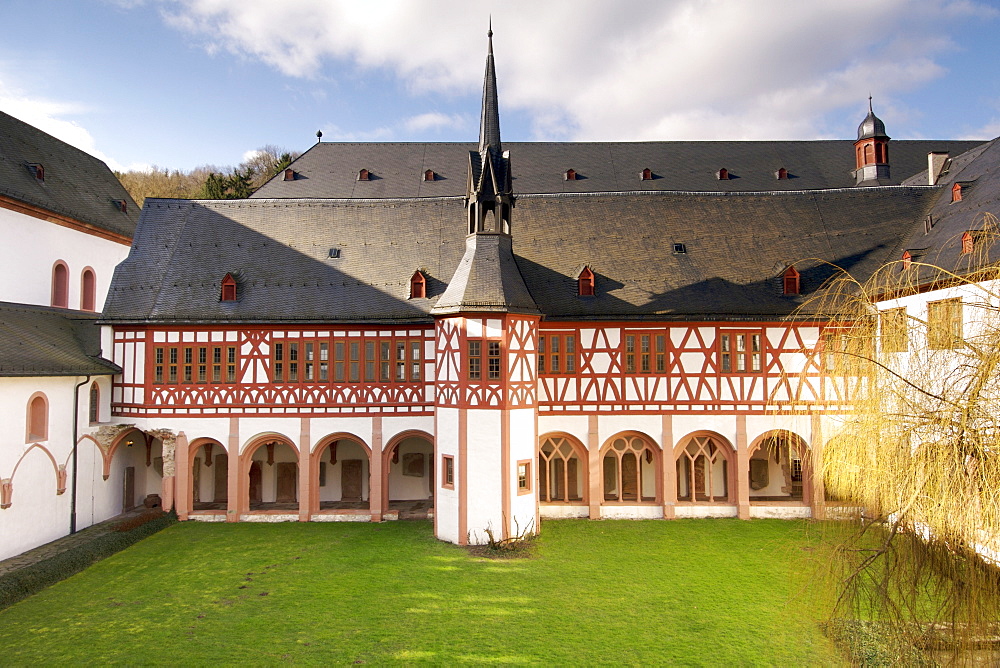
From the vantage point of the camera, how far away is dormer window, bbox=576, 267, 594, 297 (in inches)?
768

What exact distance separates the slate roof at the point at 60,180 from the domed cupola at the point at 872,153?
35657mm

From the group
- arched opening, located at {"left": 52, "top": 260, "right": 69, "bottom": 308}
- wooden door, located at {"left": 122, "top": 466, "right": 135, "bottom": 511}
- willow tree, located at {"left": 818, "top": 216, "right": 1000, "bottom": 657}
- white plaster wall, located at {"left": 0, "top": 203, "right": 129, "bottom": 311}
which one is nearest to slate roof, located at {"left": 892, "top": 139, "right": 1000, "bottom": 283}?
willow tree, located at {"left": 818, "top": 216, "right": 1000, "bottom": 657}

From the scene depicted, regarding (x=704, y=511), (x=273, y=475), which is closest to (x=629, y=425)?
(x=704, y=511)

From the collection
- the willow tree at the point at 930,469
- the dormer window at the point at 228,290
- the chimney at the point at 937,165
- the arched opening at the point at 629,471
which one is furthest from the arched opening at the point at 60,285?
the chimney at the point at 937,165

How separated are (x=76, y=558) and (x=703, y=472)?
18240 millimetres

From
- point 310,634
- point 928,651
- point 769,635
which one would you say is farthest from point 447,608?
point 928,651

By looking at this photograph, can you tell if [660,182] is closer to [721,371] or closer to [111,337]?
[721,371]

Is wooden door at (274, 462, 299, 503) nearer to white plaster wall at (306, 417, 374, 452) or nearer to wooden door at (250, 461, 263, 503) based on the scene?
wooden door at (250, 461, 263, 503)

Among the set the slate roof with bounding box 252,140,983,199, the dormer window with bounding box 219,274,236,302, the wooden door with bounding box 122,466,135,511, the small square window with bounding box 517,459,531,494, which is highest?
the slate roof with bounding box 252,140,983,199

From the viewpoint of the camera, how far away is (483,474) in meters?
16.5

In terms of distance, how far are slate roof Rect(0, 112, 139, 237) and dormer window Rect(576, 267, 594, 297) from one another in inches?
719

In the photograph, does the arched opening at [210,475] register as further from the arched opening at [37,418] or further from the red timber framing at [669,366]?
the red timber framing at [669,366]

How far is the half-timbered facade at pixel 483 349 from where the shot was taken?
1747 centimetres

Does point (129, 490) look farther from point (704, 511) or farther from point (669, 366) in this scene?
point (704, 511)
